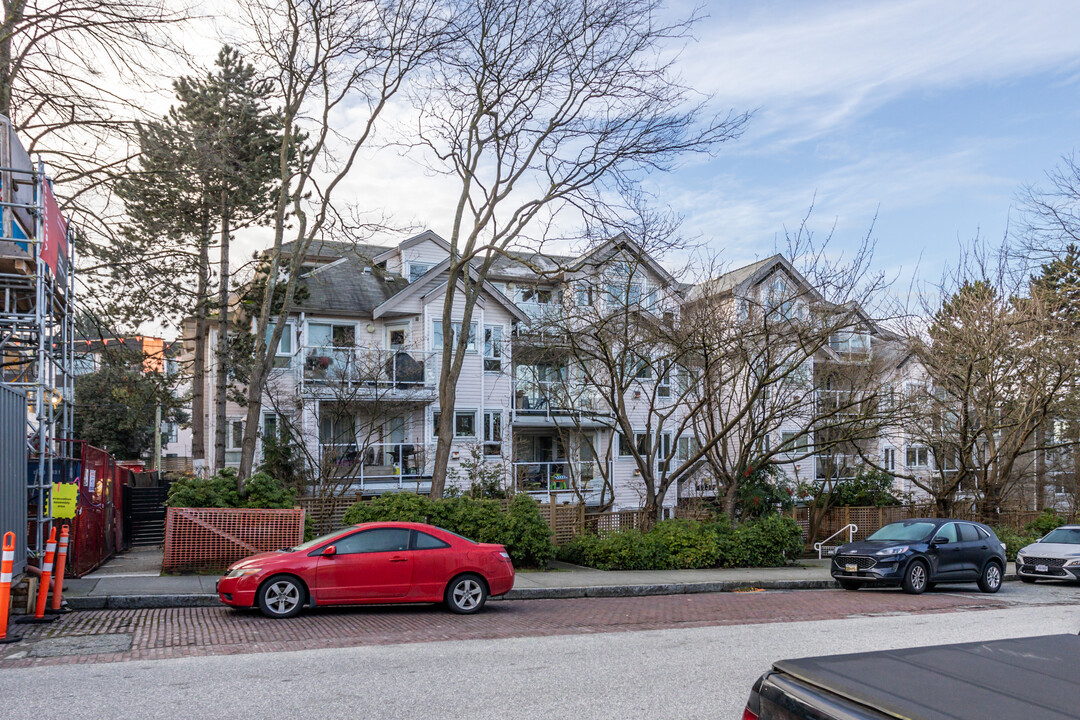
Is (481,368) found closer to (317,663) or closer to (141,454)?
(317,663)

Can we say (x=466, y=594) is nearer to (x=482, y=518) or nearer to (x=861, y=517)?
(x=482, y=518)

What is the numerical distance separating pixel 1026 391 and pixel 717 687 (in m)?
22.3

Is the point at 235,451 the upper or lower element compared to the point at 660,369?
lower

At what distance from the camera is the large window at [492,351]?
3378 cm

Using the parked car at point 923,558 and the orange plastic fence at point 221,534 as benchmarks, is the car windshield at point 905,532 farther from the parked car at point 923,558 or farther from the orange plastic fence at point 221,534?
the orange plastic fence at point 221,534

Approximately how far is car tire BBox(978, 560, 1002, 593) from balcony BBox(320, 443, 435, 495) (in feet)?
53.2

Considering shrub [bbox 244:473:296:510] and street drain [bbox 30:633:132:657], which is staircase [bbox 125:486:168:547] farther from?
street drain [bbox 30:633:132:657]

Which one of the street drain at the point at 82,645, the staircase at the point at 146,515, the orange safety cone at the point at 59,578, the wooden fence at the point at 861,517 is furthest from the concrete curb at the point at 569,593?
the staircase at the point at 146,515

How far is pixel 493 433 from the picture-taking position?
34031mm

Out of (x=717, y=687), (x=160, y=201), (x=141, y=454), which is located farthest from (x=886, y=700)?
(x=141, y=454)

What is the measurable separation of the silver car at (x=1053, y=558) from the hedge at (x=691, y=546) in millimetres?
5323

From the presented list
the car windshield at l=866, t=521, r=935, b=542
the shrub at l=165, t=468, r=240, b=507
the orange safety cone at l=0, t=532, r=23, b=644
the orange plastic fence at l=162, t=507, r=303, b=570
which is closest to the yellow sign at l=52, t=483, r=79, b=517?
the orange safety cone at l=0, t=532, r=23, b=644

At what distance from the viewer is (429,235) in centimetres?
3478

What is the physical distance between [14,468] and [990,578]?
18113mm
